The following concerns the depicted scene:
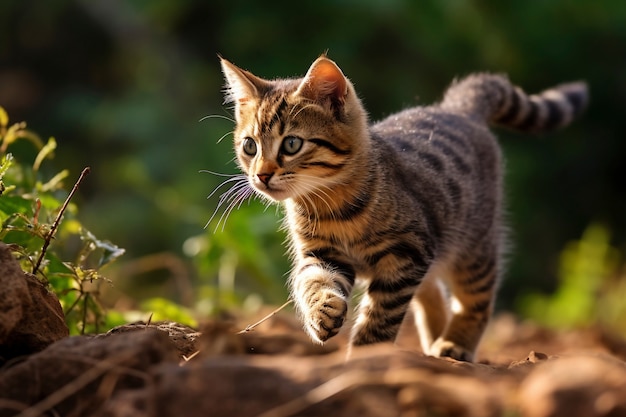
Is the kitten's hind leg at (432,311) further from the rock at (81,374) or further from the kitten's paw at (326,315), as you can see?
the rock at (81,374)

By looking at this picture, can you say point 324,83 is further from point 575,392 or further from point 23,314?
point 575,392

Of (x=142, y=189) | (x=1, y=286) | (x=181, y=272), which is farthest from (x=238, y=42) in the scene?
(x=1, y=286)

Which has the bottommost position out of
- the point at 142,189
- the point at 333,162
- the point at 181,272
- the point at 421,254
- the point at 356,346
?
the point at 142,189

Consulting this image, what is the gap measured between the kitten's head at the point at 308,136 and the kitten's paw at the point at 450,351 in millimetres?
1055

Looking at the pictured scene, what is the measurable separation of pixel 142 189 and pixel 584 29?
428cm

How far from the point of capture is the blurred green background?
312 inches

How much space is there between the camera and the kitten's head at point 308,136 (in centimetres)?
334

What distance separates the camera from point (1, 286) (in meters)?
2.22

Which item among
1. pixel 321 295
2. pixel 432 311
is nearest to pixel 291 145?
pixel 321 295

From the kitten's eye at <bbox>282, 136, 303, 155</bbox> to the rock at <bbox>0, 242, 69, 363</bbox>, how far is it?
1156 mm

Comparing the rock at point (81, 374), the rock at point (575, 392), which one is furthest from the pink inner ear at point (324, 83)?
the rock at point (575, 392)

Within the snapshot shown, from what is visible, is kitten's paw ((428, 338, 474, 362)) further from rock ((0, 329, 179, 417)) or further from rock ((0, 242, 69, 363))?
rock ((0, 329, 179, 417))

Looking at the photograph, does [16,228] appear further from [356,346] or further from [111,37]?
[111,37]

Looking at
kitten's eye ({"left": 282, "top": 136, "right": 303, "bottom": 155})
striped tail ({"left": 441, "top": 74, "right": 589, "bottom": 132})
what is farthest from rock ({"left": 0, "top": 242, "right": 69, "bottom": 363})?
striped tail ({"left": 441, "top": 74, "right": 589, "bottom": 132})
